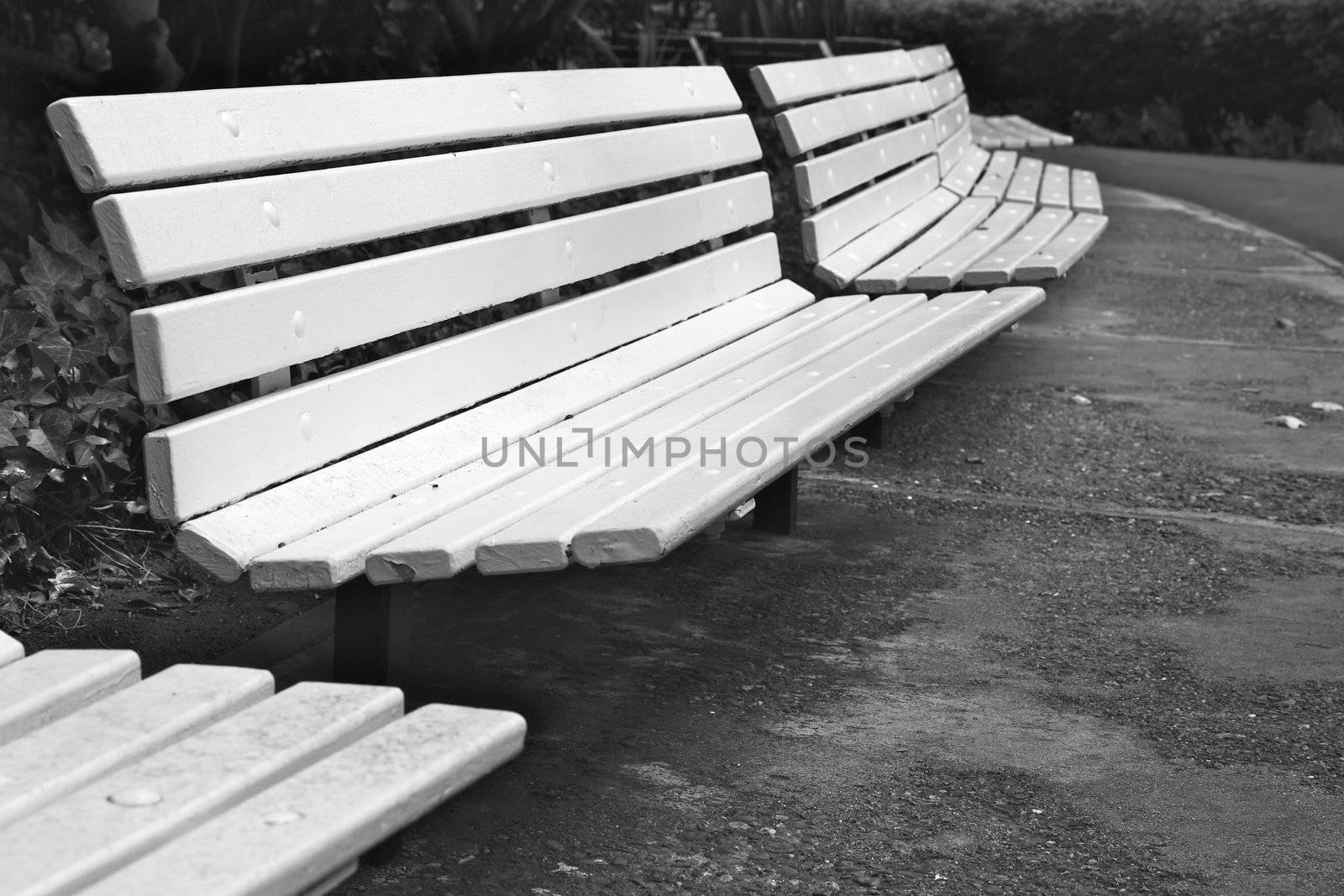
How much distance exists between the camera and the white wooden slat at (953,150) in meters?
6.98

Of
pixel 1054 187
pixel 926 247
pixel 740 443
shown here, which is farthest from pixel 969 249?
pixel 740 443

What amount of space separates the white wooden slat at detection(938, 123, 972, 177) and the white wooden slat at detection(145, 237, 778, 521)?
3.62 metres

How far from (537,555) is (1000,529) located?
1915 mm

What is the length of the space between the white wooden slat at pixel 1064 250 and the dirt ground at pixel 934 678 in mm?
428

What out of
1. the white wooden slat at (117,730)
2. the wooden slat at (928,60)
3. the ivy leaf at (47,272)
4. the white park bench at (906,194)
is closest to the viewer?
the white wooden slat at (117,730)

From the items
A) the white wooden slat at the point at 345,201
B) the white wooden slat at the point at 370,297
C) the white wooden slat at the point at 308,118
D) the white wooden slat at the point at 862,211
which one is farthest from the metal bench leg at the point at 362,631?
the white wooden slat at the point at 862,211

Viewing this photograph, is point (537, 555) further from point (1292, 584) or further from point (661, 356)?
point (1292, 584)

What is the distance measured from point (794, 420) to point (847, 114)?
2613 millimetres

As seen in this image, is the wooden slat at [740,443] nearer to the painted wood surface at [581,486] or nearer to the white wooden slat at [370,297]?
the painted wood surface at [581,486]

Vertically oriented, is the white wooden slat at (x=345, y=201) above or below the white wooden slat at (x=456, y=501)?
above

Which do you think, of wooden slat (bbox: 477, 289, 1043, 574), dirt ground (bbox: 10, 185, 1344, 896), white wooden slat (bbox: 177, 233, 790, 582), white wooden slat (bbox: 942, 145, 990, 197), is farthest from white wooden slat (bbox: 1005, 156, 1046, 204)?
white wooden slat (bbox: 177, 233, 790, 582)

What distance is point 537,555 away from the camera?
2.04m

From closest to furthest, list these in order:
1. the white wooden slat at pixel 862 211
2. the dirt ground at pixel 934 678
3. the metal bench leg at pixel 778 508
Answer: the dirt ground at pixel 934 678 → the metal bench leg at pixel 778 508 → the white wooden slat at pixel 862 211

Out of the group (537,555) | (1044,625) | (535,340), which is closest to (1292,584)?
(1044,625)
